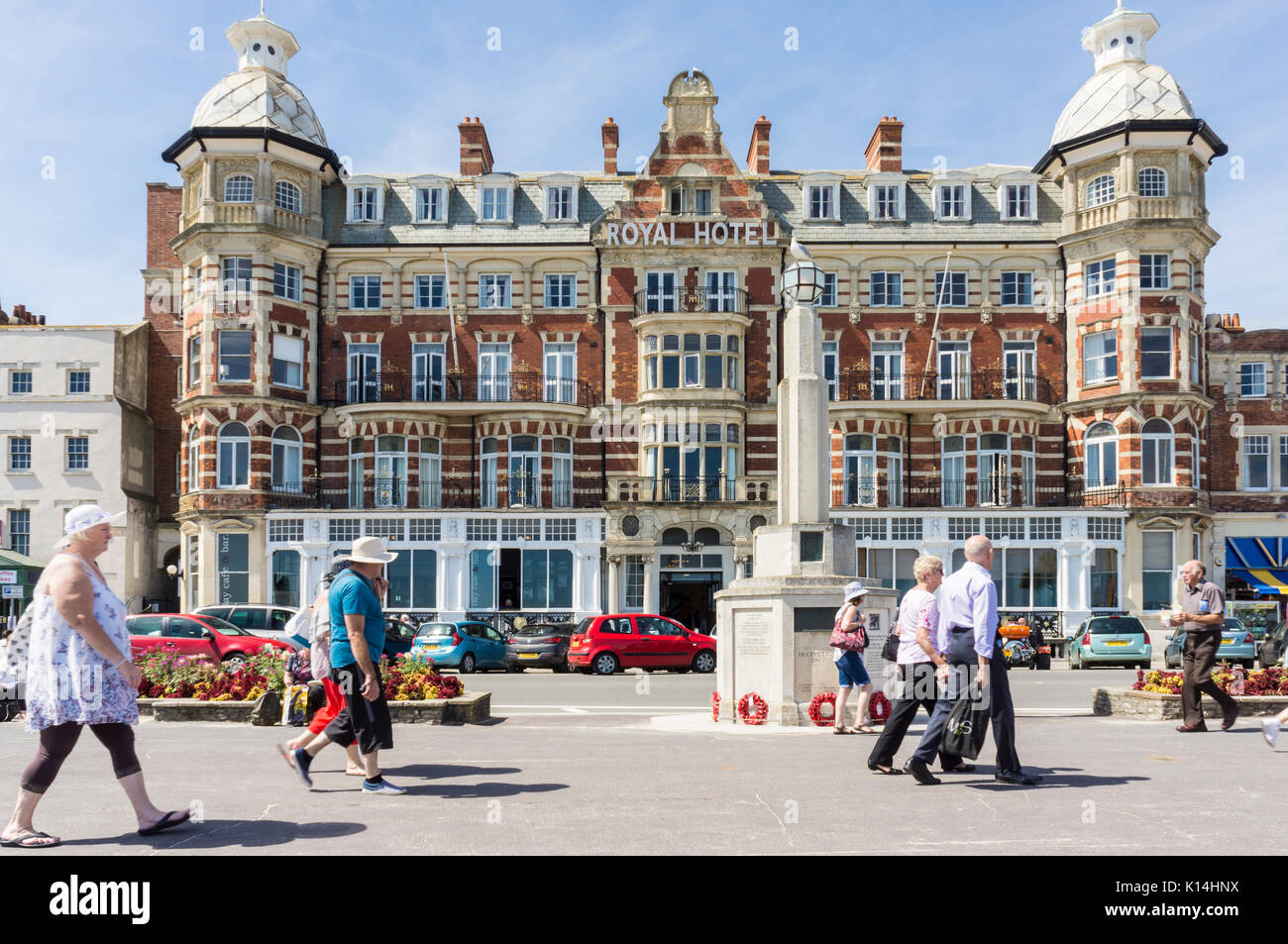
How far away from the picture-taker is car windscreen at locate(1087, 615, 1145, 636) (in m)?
33.3

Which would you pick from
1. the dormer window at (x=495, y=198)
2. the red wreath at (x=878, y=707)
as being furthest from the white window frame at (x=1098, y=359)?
the red wreath at (x=878, y=707)

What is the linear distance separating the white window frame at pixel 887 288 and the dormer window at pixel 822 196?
2589mm

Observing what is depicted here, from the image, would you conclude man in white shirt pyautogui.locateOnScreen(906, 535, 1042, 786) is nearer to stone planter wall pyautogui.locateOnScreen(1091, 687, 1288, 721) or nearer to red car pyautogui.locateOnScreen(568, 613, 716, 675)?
stone planter wall pyautogui.locateOnScreen(1091, 687, 1288, 721)

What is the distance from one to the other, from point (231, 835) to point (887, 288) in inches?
1485

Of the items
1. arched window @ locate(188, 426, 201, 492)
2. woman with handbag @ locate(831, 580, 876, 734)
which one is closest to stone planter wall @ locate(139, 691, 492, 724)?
woman with handbag @ locate(831, 580, 876, 734)

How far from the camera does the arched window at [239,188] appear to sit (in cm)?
4122

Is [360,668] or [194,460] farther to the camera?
[194,460]

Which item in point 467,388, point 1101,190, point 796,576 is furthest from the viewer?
point 467,388

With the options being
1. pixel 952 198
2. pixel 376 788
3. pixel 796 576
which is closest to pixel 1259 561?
pixel 952 198

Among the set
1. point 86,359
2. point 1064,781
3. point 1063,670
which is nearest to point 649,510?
point 1063,670

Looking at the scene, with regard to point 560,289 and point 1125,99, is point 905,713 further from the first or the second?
point 1125,99

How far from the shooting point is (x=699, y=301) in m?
41.6

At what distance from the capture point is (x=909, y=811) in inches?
337

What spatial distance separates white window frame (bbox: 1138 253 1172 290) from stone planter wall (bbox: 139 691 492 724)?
1259 inches
